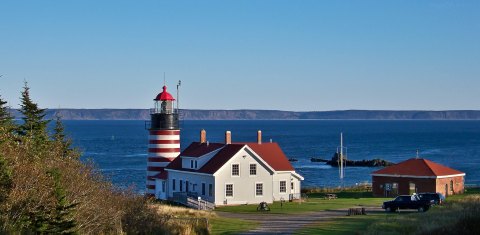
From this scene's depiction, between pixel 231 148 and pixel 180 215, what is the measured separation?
48.7 ft

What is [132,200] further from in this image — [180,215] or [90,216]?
[180,215]

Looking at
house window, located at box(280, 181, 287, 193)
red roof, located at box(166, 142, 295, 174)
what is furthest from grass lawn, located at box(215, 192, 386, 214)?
red roof, located at box(166, 142, 295, 174)

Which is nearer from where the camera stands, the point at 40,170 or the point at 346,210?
the point at 40,170

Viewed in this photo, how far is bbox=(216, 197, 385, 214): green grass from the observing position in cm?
4732

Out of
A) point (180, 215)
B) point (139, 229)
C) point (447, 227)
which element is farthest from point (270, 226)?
point (447, 227)

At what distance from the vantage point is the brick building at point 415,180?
182 ft

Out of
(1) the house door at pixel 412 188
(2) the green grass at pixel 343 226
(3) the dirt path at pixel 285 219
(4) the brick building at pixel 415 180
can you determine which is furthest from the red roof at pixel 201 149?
(2) the green grass at pixel 343 226

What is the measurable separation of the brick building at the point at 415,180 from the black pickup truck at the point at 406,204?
416 inches

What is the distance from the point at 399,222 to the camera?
3362 centimetres

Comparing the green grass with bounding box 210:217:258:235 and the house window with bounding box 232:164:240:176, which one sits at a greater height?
the house window with bounding box 232:164:240:176

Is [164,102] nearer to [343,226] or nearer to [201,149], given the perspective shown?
[201,149]

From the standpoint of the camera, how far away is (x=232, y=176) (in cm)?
5309

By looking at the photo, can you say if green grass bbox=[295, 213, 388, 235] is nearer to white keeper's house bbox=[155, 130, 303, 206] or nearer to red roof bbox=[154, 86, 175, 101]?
white keeper's house bbox=[155, 130, 303, 206]

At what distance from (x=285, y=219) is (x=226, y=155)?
12903 millimetres
